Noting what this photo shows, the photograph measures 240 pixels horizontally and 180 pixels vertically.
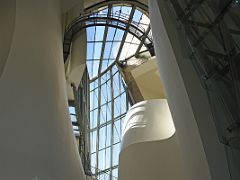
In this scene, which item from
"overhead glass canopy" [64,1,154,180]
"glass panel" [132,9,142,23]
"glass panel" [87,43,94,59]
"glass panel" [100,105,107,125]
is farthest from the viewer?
"glass panel" [100,105,107,125]

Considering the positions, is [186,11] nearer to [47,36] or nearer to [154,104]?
[47,36]

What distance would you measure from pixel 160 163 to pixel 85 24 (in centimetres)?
743

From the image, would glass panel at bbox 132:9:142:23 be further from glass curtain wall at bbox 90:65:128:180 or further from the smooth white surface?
the smooth white surface

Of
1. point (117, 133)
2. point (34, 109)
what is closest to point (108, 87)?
point (117, 133)

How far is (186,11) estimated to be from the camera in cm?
467

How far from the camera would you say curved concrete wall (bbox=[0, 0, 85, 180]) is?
256 inches

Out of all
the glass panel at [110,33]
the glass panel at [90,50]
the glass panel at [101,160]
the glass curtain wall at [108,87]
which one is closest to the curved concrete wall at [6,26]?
the glass curtain wall at [108,87]

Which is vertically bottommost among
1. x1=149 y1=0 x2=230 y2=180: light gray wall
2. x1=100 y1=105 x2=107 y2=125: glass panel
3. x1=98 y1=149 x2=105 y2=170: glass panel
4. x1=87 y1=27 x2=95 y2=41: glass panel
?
x1=149 y1=0 x2=230 y2=180: light gray wall

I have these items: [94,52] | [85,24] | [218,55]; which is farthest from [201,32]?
[94,52]

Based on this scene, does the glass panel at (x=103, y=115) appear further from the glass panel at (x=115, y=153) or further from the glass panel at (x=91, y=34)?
the glass panel at (x=91, y=34)

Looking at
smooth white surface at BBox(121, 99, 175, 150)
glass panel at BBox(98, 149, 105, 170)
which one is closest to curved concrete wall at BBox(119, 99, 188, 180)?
smooth white surface at BBox(121, 99, 175, 150)

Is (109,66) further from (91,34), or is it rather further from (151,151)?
(151,151)

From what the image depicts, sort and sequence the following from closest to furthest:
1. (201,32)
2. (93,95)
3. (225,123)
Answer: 1. (225,123)
2. (201,32)
3. (93,95)

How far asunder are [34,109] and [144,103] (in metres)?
5.07
